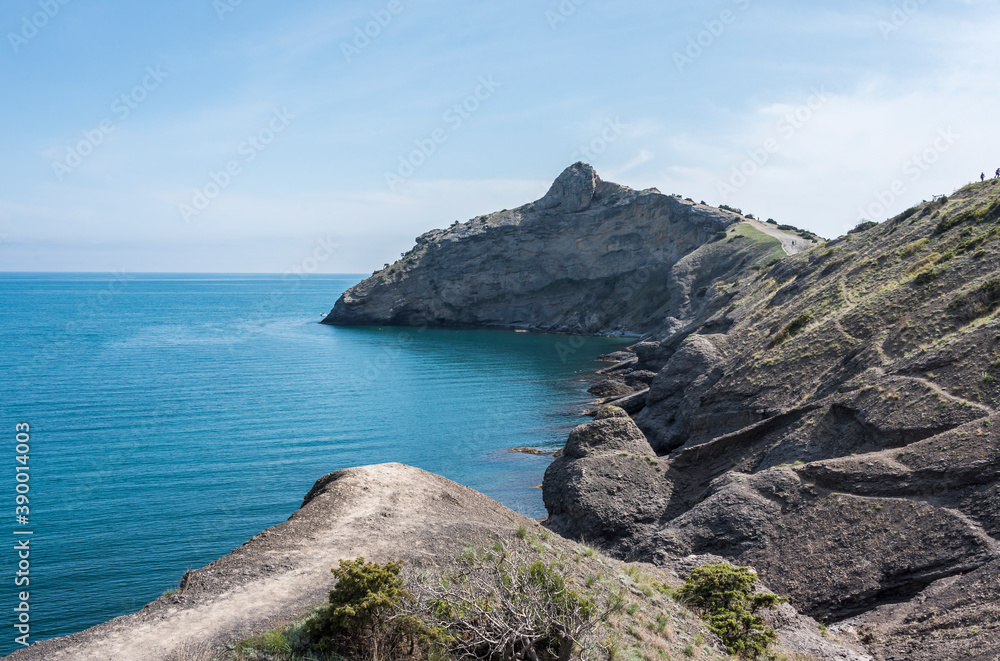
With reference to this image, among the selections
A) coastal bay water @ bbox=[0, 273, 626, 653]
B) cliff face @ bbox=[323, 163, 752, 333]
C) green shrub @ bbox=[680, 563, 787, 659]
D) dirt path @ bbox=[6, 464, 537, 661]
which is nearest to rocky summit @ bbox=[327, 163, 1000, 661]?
green shrub @ bbox=[680, 563, 787, 659]

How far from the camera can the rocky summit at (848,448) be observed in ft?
72.4

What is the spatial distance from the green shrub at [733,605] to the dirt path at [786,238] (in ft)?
252

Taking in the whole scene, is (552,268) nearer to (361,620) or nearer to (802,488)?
(802,488)

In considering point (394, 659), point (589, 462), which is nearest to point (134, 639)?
point (394, 659)

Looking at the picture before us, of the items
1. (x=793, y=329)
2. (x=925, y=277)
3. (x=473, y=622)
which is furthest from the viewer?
(x=793, y=329)

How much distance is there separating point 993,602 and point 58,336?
14027cm

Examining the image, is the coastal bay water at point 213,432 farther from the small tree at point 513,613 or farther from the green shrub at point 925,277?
the green shrub at point 925,277

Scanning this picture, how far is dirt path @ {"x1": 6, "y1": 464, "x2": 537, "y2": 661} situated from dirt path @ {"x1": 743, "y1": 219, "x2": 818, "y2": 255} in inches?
3080

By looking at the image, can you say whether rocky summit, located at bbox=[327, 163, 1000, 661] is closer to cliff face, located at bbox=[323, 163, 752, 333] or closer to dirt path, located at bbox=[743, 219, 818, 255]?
dirt path, located at bbox=[743, 219, 818, 255]

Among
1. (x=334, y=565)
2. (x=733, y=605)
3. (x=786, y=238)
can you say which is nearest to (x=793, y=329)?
(x=733, y=605)

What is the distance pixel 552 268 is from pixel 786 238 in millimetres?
52961

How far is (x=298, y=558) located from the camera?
18.7 m

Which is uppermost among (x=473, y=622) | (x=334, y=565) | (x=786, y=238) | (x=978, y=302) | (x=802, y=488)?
(x=786, y=238)

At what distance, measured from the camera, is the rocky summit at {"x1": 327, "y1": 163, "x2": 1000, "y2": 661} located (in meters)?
22.1
